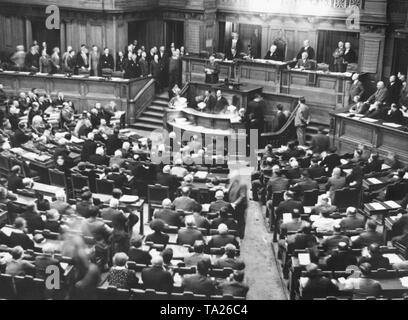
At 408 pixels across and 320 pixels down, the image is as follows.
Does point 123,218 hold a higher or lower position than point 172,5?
lower

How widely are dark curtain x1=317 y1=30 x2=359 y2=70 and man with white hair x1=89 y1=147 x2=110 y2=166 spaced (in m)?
11.4

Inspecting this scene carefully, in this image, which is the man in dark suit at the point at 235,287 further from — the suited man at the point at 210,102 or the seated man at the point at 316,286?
the suited man at the point at 210,102

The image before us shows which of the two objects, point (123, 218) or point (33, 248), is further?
point (123, 218)

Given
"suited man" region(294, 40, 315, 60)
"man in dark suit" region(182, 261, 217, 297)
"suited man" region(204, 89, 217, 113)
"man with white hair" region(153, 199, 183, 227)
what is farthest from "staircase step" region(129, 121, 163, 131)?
"man in dark suit" region(182, 261, 217, 297)

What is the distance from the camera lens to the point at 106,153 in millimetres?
18484

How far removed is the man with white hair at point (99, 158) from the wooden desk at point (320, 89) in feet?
26.1

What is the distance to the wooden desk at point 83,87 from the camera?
23531mm

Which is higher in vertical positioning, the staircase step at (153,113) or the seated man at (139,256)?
the staircase step at (153,113)

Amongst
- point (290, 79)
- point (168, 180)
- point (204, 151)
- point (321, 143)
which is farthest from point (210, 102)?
point (168, 180)

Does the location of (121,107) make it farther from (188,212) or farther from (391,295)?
(391,295)

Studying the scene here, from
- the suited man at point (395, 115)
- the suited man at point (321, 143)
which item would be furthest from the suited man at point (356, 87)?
the suited man at point (321, 143)

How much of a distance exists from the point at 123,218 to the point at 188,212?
145 centimetres
